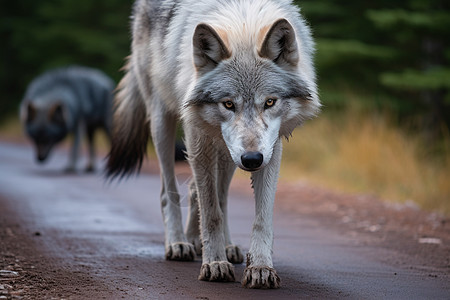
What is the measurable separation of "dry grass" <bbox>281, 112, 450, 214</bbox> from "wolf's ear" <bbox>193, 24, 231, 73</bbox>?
4469 mm

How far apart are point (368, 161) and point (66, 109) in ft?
20.0

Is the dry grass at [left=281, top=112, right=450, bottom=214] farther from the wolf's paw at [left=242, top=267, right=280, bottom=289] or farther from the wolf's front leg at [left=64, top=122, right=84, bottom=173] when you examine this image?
the wolf's paw at [left=242, top=267, right=280, bottom=289]

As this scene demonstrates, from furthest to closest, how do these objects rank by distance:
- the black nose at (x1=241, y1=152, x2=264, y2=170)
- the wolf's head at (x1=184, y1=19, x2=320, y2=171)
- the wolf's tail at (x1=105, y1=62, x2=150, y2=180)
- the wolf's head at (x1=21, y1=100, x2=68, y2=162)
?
the wolf's head at (x1=21, y1=100, x2=68, y2=162) < the wolf's tail at (x1=105, y1=62, x2=150, y2=180) < the wolf's head at (x1=184, y1=19, x2=320, y2=171) < the black nose at (x1=241, y1=152, x2=264, y2=170)

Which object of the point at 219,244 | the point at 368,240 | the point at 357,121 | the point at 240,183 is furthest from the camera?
the point at 357,121

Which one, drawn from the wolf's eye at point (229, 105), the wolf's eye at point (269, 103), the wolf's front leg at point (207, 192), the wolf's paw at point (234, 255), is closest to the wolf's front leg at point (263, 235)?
the wolf's front leg at point (207, 192)

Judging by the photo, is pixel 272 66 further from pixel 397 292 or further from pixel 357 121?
pixel 357 121

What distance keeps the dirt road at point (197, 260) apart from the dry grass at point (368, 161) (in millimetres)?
582

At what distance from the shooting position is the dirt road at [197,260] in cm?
385

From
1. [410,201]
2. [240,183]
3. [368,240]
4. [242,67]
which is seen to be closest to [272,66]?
[242,67]

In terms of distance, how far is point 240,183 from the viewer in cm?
1027

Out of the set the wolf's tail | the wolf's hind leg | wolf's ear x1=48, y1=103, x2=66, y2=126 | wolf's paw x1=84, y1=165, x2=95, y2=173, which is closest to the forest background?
the wolf's tail

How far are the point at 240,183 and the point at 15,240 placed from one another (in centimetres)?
530

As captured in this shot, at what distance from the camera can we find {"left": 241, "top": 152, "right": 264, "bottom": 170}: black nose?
3.62 metres

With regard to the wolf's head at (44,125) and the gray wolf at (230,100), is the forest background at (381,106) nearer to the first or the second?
the wolf's head at (44,125)
